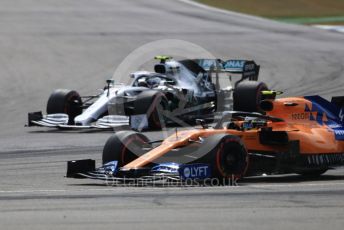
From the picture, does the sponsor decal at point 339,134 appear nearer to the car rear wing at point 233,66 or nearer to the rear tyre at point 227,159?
the rear tyre at point 227,159

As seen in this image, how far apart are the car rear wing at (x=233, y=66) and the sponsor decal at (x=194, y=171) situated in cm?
998

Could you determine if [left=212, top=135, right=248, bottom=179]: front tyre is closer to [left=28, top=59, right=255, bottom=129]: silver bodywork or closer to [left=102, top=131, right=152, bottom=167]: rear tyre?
[left=102, top=131, right=152, bottom=167]: rear tyre

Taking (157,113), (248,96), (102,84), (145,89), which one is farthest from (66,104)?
(102,84)

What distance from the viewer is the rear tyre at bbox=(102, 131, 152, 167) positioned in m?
13.0

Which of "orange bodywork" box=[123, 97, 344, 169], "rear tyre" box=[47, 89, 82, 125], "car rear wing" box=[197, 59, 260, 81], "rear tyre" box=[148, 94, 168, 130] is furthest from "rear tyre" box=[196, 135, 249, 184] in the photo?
"car rear wing" box=[197, 59, 260, 81]

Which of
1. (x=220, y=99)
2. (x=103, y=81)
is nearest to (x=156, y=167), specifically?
(x=220, y=99)

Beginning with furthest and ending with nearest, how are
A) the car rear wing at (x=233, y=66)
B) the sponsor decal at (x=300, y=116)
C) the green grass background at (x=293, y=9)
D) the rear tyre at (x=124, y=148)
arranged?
the green grass background at (x=293, y=9)
the car rear wing at (x=233, y=66)
the sponsor decal at (x=300, y=116)
the rear tyre at (x=124, y=148)

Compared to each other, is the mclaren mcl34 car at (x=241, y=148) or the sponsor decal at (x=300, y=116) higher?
the sponsor decal at (x=300, y=116)

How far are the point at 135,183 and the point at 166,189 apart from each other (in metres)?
0.67

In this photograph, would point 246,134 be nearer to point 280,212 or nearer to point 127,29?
point 280,212

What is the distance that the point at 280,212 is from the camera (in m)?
9.65

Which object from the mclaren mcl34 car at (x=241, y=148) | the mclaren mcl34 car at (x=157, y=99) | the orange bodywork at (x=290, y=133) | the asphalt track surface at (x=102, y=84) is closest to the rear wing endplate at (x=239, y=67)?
the mclaren mcl34 car at (x=157, y=99)

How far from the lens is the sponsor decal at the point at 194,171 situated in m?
11.9

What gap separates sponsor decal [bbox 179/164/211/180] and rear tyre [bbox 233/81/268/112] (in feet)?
27.5
